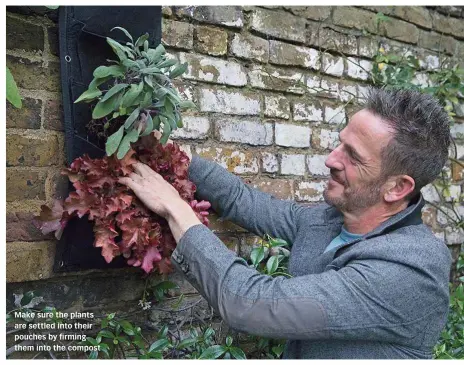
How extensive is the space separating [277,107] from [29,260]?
1283 millimetres

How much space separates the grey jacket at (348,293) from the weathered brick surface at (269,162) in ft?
2.09

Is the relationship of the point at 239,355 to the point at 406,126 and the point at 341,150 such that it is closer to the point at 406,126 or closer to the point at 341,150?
the point at 341,150

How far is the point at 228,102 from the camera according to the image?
2354 millimetres

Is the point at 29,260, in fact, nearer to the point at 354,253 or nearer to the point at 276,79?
the point at 354,253

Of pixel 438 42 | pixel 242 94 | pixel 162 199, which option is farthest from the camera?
pixel 438 42

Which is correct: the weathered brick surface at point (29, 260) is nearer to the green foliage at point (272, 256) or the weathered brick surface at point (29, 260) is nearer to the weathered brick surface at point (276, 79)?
the green foliage at point (272, 256)

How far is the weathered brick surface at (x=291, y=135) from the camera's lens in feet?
8.29

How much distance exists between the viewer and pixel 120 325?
2004 millimetres

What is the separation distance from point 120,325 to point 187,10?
128cm

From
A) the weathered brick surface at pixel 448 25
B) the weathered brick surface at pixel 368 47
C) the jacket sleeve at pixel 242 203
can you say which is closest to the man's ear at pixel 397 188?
the jacket sleeve at pixel 242 203

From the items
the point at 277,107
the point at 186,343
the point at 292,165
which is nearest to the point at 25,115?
the point at 186,343

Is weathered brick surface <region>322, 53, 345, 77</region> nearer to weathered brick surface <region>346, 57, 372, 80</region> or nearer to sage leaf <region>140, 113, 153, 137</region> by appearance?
weathered brick surface <region>346, 57, 372, 80</region>

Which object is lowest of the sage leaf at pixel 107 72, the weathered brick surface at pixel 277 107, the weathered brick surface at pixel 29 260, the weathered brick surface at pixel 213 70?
the weathered brick surface at pixel 29 260

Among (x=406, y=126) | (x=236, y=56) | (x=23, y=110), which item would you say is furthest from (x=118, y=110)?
(x=406, y=126)
